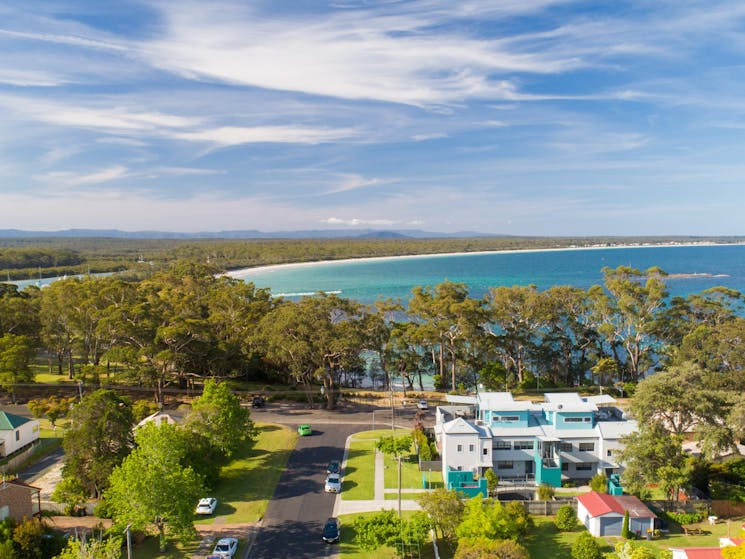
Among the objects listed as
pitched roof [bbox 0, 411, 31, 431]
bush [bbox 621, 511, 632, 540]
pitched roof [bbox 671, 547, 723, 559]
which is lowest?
bush [bbox 621, 511, 632, 540]

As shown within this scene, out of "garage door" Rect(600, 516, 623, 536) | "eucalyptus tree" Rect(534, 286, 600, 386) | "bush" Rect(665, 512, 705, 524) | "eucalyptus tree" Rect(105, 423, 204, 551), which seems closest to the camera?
"eucalyptus tree" Rect(105, 423, 204, 551)

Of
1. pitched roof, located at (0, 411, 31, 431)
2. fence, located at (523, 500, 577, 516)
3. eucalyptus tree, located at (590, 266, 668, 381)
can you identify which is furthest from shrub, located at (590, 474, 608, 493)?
pitched roof, located at (0, 411, 31, 431)

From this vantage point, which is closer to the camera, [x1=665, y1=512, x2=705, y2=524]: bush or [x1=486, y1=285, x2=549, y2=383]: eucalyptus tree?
[x1=665, y1=512, x2=705, y2=524]: bush

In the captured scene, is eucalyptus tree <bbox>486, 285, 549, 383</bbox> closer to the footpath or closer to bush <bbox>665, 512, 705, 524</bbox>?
the footpath

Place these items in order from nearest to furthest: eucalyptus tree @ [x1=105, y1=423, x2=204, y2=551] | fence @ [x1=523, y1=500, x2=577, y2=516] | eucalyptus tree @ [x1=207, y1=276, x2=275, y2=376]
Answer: eucalyptus tree @ [x1=105, y1=423, x2=204, y2=551] < fence @ [x1=523, y1=500, x2=577, y2=516] < eucalyptus tree @ [x1=207, y1=276, x2=275, y2=376]

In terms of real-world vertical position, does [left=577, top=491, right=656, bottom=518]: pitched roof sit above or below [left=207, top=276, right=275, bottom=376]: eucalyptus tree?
below
